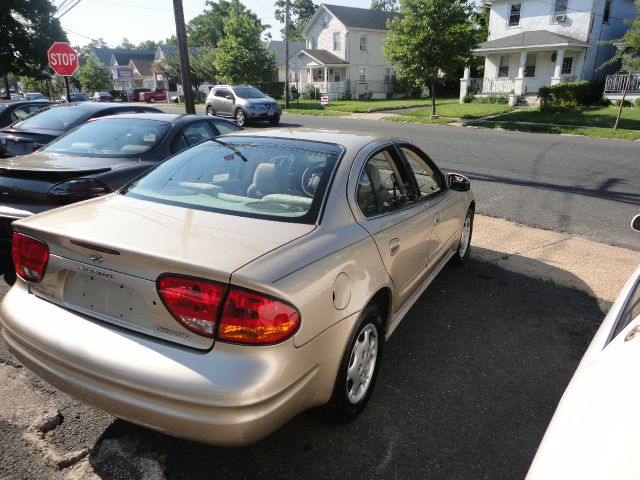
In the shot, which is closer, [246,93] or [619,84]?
[246,93]

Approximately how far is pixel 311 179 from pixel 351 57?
4410 cm

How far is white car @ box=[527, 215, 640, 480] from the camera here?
1.24 meters

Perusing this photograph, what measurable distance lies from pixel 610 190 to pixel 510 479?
8053 millimetres

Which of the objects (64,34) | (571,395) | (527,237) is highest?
(64,34)

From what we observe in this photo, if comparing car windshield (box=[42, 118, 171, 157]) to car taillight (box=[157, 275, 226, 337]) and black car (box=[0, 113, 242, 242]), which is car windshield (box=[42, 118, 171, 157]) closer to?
black car (box=[0, 113, 242, 242])

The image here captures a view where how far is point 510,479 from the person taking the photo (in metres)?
2.35

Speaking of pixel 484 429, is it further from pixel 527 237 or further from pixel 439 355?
pixel 527 237

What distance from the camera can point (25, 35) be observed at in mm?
31750

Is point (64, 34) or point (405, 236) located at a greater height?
point (64, 34)

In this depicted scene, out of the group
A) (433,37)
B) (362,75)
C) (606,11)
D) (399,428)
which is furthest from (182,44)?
(362,75)

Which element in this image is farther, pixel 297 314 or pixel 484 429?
pixel 484 429

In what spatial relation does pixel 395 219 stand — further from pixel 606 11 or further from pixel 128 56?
pixel 128 56

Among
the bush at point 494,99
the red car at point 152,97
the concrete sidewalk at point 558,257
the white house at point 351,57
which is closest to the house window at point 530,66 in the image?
the bush at point 494,99

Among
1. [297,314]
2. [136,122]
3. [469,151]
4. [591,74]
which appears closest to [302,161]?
[297,314]
